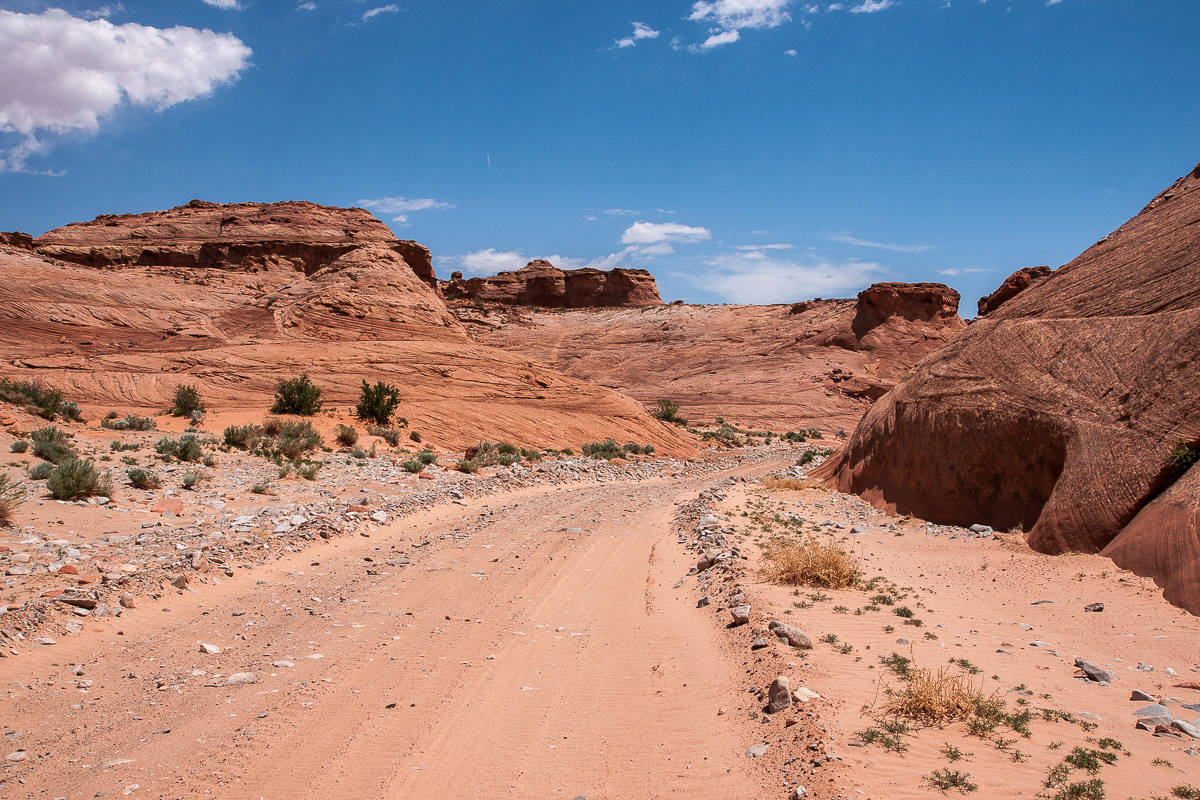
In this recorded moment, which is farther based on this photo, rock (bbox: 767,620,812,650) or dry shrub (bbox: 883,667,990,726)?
rock (bbox: 767,620,812,650)

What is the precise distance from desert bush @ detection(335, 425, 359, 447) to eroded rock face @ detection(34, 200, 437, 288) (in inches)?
789

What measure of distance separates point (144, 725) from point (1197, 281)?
39.9 feet

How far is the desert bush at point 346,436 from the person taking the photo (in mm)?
19047

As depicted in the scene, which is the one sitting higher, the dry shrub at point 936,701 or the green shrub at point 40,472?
the green shrub at point 40,472

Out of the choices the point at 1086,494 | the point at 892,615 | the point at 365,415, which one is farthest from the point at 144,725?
the point at 365,415

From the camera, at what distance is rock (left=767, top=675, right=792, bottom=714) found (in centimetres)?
430

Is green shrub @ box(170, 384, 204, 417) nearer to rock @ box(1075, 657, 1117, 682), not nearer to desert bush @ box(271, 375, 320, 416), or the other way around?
desert bush @ box(271, 375, 320, 416)

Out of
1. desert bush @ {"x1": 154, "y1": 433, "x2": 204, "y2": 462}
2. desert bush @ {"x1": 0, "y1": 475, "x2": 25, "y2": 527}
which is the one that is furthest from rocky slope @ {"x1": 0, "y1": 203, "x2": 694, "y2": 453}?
desert bush @ {"x1": 0, "y1": 475, "x2": 25, "y2": 527}

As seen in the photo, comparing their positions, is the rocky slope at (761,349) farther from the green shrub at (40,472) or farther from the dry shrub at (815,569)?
the green shrub at (40,472)

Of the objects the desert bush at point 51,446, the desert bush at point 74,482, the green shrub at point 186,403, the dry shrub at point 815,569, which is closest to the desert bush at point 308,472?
the desert bush at point 51,446

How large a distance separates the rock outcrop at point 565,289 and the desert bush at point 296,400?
194 feet

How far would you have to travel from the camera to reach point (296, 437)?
17328mm

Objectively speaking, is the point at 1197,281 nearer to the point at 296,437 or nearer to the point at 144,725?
the point at 144,725

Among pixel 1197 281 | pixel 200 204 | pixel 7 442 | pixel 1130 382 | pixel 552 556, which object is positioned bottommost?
pixel 552 556
